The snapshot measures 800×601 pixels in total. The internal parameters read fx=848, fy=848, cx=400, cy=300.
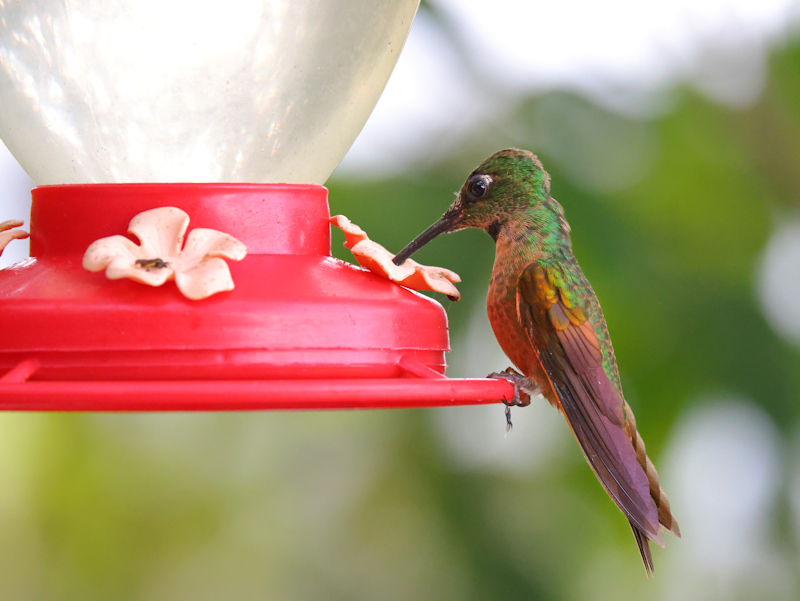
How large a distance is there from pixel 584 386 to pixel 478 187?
2.15 ft

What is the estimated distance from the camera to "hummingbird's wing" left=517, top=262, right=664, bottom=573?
1.93 m

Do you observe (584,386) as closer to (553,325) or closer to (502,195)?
(553,325)

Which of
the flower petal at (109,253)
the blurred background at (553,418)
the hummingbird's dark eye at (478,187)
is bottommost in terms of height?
the blurred background at (553,418)

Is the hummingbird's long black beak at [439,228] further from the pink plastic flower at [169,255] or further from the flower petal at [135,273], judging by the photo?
the flower petal at [135,273]

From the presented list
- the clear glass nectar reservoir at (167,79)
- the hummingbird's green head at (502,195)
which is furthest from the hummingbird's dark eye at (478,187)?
the clear glass nectar reservoir at (167,79)

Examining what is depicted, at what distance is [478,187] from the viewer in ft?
7.79

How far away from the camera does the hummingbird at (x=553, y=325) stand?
1.95 metres

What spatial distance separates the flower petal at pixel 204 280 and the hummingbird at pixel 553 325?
54cm

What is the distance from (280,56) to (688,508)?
299 cm

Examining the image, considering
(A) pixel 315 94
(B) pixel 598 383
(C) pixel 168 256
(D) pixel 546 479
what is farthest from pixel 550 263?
(D) pixel 546 479

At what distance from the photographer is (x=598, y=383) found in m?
2.08

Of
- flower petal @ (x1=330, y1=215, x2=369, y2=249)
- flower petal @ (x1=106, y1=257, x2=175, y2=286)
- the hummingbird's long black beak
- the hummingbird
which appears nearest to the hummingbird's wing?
the hummingbird

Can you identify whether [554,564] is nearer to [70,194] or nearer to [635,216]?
[635,216]

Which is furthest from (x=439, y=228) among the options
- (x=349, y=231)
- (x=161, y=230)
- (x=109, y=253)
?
(x=109, y=253)
